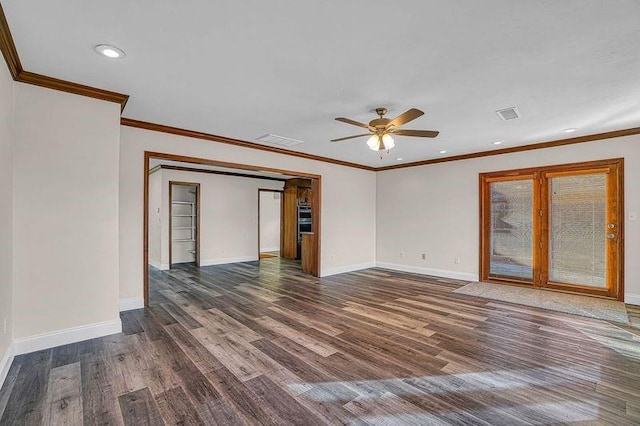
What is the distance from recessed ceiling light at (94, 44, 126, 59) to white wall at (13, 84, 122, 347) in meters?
1.00

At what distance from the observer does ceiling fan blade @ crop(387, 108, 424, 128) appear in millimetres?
2837

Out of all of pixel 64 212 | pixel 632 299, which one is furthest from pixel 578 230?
pixel 64 212

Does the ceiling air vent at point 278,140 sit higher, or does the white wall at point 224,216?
the ceiling air vent at point 278,140

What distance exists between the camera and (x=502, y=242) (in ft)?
18.6

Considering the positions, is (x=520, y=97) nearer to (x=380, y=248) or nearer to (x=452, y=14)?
(x=452, y=14)

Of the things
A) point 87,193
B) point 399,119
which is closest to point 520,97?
point 399,119

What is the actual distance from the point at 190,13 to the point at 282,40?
0.63 m

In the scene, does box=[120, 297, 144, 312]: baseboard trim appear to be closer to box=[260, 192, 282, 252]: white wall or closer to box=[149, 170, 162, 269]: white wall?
box=[149, 170, 162, 269]: white wall

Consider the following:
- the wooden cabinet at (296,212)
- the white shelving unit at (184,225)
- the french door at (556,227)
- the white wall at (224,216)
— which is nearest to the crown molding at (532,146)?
the french door at (556,227)

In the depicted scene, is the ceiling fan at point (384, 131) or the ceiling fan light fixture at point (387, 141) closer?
the ceiling fan at point (384, 131)

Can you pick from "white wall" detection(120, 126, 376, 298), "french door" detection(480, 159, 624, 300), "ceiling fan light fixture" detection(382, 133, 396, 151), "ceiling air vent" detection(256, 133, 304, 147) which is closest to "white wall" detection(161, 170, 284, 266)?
"white wall" detection(120, 126, 376, 298)

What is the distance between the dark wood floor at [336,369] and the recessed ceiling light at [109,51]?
2.66 metres

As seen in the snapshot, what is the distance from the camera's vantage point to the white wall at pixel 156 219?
7.26 m

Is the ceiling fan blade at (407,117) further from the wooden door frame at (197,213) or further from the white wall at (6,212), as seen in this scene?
the wooden door frame at (197,213)
